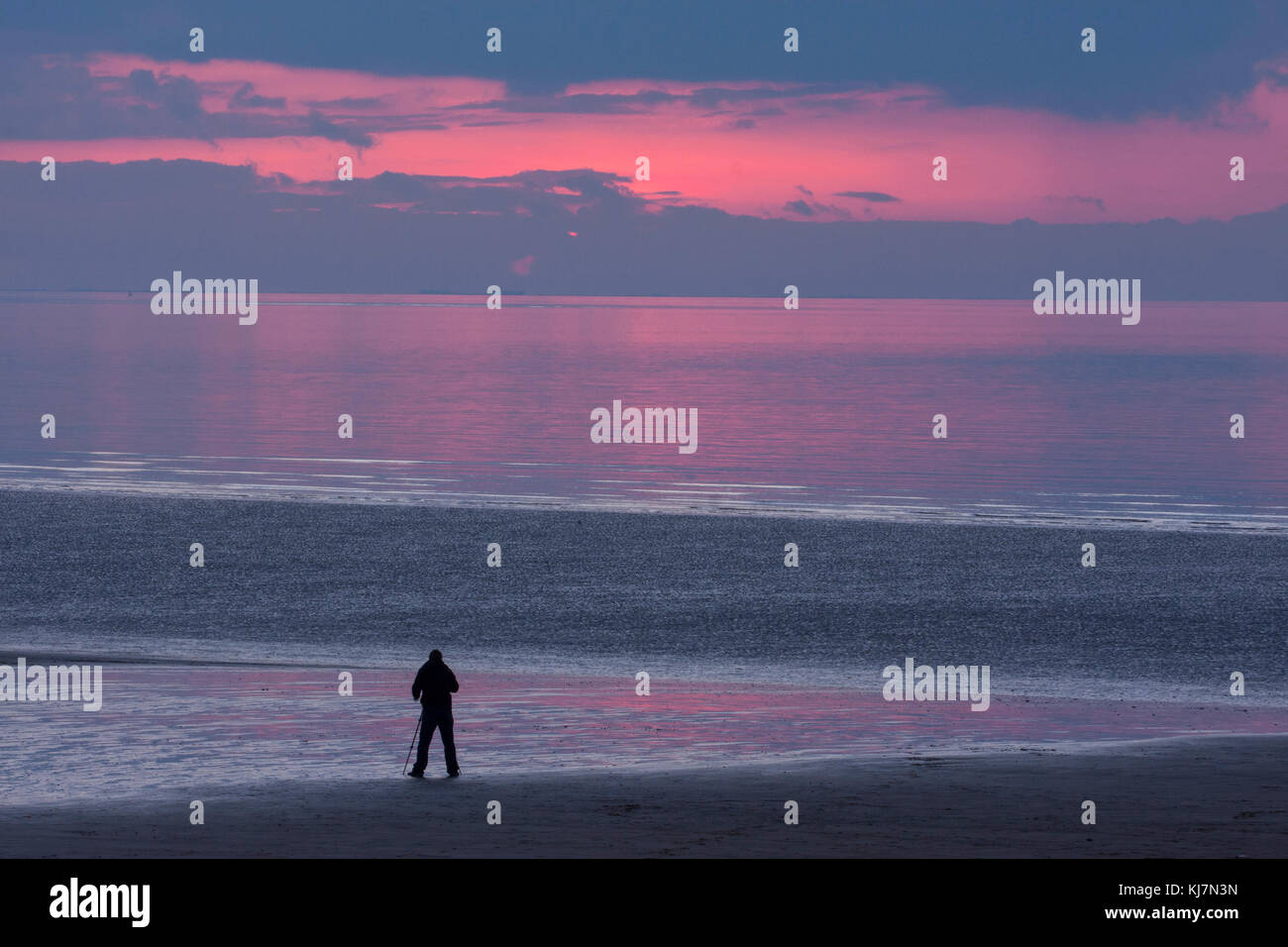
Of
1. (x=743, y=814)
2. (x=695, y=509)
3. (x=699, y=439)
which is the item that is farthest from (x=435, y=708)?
(x=699, y=439)

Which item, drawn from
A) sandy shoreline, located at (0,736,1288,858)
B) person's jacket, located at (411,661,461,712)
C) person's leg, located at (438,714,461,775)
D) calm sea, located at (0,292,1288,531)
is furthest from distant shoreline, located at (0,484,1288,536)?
person's leg, located at (438,714,461,775)

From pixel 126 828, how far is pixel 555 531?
29.3 meters

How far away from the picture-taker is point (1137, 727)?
22.7 meters

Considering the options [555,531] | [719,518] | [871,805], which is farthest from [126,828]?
[719,518]

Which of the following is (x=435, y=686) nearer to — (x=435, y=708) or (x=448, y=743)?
(x=435, y=708)

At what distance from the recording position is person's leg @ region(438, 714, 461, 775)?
18828 mm

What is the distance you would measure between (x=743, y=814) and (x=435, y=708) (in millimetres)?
4575

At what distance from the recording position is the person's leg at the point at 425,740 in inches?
736

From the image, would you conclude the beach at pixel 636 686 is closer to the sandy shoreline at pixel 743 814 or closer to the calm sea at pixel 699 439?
the sandy shoreline at pixel 743 814

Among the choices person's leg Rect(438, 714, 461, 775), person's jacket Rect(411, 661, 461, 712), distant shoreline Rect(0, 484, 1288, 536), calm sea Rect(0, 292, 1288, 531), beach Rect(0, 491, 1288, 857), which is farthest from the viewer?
calm sea Rect(0, 292, 1288, 531)

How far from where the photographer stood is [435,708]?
62.6 ft

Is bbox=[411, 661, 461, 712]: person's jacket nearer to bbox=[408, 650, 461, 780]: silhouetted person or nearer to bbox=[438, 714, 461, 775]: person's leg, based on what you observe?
bbox=[408, 650, 461, 780]: silhouetted person

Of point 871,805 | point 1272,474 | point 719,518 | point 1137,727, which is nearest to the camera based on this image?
point 871,805
